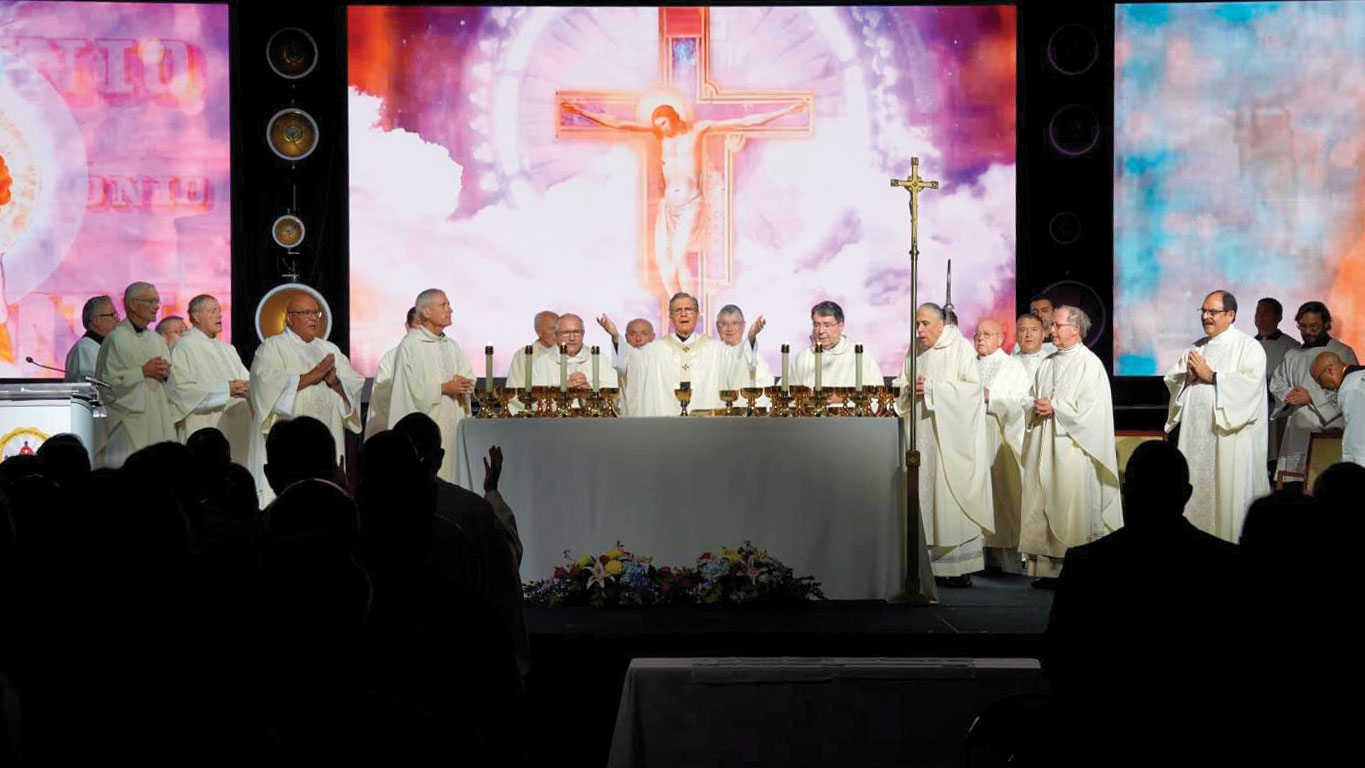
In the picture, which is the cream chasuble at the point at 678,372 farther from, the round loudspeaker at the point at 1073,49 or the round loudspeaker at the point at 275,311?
the round loudspeaker at the point at 1073,49

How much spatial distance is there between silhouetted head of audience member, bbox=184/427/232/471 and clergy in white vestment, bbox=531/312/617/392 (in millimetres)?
5377

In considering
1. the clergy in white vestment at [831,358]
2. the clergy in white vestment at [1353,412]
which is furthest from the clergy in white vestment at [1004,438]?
the clergy in white vestment at [1353,412]

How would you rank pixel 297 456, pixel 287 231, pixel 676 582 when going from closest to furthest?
pixel 297 456 → pixel 676 582 → pixel 287 231

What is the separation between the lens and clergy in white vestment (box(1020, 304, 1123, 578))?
1025 cm

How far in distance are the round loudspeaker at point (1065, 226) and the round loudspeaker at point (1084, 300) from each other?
398mm

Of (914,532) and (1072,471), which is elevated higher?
(1072,471)

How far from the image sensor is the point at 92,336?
38.9 ft

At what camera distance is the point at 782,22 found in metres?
13.7

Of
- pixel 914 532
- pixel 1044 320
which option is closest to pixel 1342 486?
pixel 914 532

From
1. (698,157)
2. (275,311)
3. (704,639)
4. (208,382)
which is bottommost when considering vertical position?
(704,639)

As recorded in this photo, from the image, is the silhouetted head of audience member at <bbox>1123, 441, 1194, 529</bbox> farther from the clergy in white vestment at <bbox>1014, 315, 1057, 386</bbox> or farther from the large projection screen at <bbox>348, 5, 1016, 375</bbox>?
the large projection screen at <bbox>348, 5, 1016, 375</bbox>

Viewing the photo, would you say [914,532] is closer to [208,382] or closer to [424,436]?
[424,436]

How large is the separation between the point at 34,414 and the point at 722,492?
4.60m

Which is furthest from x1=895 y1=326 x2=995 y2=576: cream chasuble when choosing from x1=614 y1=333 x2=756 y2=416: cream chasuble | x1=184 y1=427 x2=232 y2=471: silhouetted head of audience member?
x1=184 y1=427 x2=232 y2=471: silhouetted head of audience member
